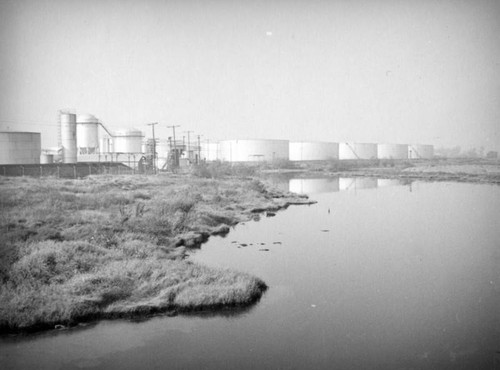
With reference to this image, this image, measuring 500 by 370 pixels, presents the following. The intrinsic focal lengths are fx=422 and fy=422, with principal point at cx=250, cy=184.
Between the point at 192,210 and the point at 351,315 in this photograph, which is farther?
the point at 192,210

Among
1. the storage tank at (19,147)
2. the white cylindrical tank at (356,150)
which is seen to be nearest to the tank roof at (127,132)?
the storage tank at (19,147)

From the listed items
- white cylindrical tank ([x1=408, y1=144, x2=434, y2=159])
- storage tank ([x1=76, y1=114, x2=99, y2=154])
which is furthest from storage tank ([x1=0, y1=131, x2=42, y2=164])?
white cylindrical tank ([x1=408, y1=144, x2=434, y2=159])

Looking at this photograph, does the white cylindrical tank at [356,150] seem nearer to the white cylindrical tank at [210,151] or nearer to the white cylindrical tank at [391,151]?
the white cylindrical tank at [391,151]

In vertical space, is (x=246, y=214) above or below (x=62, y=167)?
below

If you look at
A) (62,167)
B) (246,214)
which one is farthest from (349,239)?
(62,167)

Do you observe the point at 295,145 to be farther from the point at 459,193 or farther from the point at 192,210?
the point at 192,210

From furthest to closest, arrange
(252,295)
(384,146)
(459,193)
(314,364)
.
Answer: (384,146) < (459,193) < (252,295) < (314,364)

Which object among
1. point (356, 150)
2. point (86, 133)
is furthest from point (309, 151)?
point (86, 133)
